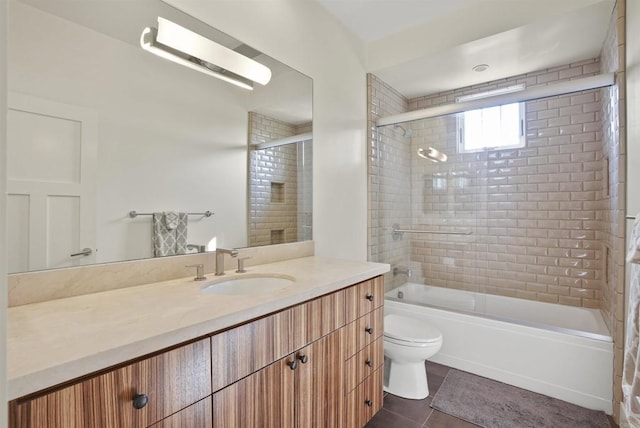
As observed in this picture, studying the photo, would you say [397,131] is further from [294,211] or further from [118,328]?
[118,328]

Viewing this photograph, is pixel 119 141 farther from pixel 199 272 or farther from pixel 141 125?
pixel 199 272

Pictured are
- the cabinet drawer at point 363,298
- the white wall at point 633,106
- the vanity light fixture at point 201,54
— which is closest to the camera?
the vanity light fixture at point 201,54

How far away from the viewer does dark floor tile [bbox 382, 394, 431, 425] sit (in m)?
1.79

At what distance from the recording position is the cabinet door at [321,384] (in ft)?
3.81

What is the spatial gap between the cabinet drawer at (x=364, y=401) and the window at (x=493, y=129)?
224 cm

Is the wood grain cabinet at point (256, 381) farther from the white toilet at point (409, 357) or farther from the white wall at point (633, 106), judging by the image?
the white wall at point (633, 106)

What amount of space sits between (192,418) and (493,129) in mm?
3147

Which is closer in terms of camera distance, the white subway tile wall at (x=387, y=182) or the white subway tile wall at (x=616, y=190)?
the white subway tile wall at (x=616, y=190)

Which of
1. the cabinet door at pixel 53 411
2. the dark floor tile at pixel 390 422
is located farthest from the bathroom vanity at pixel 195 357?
the dark floor tile at pixel 390 422

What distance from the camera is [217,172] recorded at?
161 cm

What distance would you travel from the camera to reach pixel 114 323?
2.70ft

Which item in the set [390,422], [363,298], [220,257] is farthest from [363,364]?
[220,257]

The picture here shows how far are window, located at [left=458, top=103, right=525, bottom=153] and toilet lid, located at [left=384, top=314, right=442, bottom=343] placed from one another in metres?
1.72

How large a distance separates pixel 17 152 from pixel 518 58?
3.26m
